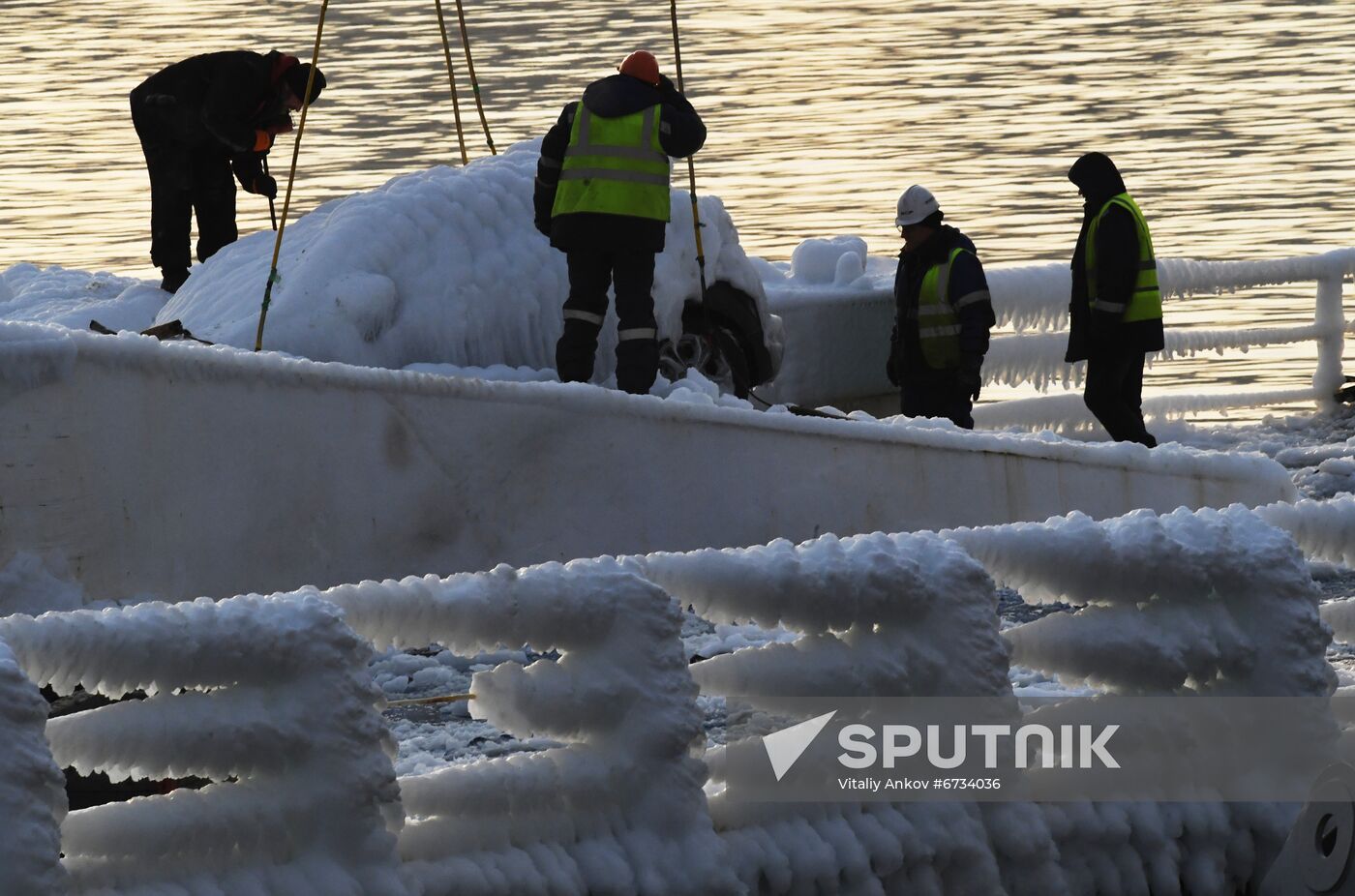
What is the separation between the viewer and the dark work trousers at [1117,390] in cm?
1261

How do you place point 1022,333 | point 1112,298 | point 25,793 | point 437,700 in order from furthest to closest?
point 1022,333 < point 1112,298 < point 437,700 < point 25,793

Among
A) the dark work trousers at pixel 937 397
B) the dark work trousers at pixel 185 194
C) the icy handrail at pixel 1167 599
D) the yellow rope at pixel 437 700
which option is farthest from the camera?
the dark work trousers at pixel 185 194

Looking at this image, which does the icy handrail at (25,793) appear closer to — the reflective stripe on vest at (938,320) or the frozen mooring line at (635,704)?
the frozen mooring line at (635,704)

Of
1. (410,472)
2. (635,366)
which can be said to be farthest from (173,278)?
(410,472)

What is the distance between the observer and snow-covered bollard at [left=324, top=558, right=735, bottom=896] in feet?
13.9

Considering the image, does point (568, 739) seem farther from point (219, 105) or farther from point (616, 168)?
point (219, 105)

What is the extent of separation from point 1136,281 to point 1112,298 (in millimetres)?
172

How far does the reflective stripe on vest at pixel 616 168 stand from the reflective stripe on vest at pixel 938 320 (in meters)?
1.94

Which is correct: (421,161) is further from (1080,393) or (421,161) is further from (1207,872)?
(1207,872)

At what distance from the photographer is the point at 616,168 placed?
10586mm

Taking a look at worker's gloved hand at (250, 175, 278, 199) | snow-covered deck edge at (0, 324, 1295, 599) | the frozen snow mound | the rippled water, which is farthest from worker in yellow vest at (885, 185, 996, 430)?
the rippled water

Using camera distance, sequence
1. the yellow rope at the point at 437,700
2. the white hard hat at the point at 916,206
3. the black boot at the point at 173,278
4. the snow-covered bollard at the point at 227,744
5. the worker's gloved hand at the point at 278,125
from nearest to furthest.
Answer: the snow-covered bollard at the point at 227,744
the yellow rope at the point at 437,700
the white hard hat at the point at 916,206
the black boot at the point at 173,278
the worker's gloved hand at the point at 278,125

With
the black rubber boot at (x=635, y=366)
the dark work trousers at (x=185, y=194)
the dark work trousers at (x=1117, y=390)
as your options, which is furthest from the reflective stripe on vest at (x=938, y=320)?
the dark work trousers at (x=185, y=194)

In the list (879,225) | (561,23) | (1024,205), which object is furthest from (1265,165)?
(561,23)
